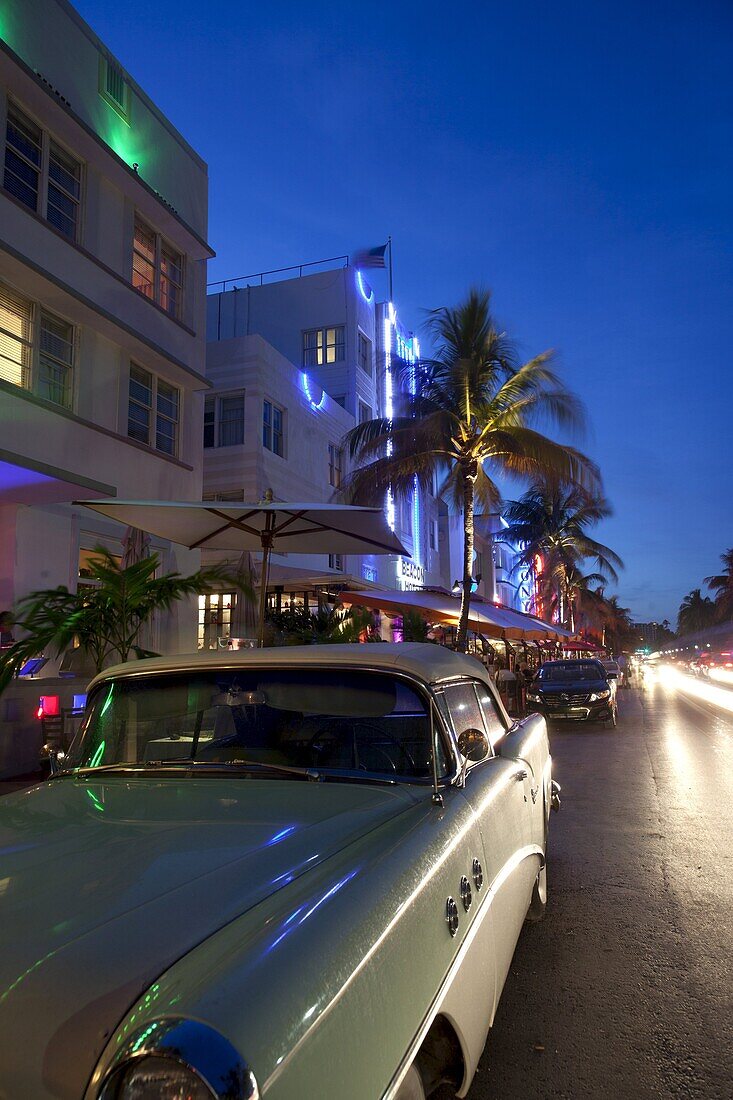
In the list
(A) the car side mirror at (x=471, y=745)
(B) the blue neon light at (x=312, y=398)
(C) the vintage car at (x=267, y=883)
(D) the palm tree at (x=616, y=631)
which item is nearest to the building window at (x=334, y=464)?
(B) the blue neon light at (x=312, y=398)

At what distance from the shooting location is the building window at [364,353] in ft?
94.2

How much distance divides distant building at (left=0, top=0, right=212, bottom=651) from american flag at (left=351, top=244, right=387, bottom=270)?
1360 centimetres

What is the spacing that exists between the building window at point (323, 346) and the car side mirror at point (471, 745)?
2678cm

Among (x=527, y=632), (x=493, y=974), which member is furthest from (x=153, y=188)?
(x=493, y=974)

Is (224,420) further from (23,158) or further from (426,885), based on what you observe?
(426,885)

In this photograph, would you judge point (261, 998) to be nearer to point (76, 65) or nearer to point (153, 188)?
point (76, 65)

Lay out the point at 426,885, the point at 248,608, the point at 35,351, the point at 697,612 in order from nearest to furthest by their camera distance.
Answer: the point at 426,885 → the point at 35,351 → the point at 248,608 → the point at 697,612

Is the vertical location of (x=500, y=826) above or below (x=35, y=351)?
below

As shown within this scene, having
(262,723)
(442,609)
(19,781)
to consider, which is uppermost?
(442,609)

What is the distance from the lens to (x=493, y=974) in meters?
2.54

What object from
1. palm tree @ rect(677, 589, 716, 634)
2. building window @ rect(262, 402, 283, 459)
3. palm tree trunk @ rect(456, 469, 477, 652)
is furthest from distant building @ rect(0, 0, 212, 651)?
palm tree @ rect(677, 589, 716, 634)

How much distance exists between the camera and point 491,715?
4.04 metres

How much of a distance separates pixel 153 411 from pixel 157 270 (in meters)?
3.14

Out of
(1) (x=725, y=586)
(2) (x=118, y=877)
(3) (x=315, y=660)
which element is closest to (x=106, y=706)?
(3) (x=315, y=660)
